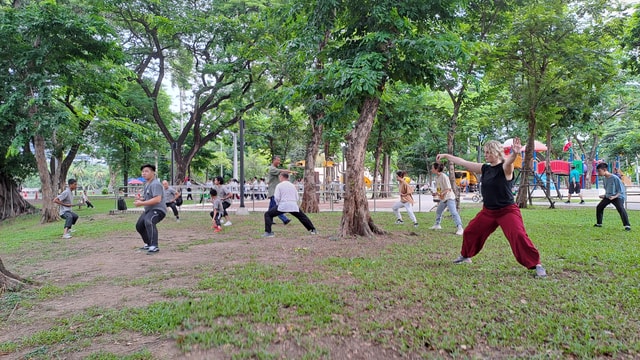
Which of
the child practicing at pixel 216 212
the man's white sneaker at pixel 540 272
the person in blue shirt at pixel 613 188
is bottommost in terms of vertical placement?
the man's white sneaker at pixel 540 272

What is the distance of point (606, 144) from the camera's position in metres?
40.7

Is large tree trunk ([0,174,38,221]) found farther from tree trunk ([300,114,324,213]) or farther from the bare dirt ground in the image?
tree trunk ([300,114,324,213])

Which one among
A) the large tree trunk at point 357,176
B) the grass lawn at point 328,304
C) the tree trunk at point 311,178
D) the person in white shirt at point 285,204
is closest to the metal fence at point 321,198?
the tree trunk at point 311,178

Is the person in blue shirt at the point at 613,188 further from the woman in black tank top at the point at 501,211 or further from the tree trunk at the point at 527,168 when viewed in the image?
the tree trunk at the point at 527,168

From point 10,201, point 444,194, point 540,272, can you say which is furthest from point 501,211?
point 10,201

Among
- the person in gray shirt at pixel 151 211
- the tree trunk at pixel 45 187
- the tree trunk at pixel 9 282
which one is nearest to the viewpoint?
the tree trunk at pixel 9 282

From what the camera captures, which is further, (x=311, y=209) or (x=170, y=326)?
(x=311, y=209)

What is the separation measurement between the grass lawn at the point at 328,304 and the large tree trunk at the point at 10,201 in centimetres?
1576

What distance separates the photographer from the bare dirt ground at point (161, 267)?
3096 mm

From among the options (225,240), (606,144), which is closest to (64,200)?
(225,240)

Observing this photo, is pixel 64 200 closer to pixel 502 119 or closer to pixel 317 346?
pixel 317 346

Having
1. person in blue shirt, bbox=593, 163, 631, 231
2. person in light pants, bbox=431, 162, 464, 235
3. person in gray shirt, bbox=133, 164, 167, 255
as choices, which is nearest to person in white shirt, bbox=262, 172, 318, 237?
person in gray shirt, bbox=133, 164, 167, 255

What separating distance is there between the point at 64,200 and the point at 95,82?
282 inches

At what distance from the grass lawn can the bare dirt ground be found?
0.02 metres
